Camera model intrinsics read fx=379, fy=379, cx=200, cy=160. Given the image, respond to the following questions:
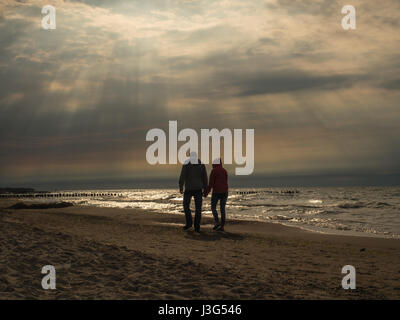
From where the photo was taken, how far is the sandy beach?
5.32m

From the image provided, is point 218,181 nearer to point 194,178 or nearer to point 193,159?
point 194,178

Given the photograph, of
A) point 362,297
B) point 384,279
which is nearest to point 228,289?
point 362,297

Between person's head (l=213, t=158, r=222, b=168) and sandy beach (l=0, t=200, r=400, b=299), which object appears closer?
sandy beach (l=0, t=200, r=400, b=299)

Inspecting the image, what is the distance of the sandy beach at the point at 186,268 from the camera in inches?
210

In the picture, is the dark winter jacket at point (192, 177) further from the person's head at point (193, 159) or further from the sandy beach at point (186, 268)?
the sandy beach at point (186, 268)

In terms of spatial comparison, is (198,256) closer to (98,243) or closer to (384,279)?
(98,243)

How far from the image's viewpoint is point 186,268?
6.54m

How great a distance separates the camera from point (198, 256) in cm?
777
